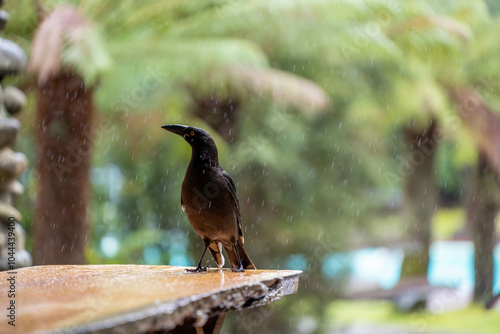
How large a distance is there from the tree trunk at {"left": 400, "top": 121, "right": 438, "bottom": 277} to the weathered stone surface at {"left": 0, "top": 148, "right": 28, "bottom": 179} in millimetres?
5961

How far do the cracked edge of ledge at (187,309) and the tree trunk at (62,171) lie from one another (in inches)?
126

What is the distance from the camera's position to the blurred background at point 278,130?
4.38 metres

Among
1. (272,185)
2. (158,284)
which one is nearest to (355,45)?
(272,185)

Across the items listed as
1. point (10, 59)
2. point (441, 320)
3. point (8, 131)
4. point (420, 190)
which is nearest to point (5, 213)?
point (8, 131)

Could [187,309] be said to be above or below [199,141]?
below

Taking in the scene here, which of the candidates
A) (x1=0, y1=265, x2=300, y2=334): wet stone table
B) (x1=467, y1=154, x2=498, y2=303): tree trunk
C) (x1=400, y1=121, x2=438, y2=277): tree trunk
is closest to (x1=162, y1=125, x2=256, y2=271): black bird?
(x1=0, y1=265, x2=300, y2=334): wet stone table

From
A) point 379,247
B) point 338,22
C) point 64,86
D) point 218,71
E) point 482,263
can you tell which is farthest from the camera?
point 379,247

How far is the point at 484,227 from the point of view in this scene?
795 centimetres

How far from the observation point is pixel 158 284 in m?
1.33

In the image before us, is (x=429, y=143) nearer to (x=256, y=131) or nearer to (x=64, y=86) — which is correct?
(x=256, y=131)

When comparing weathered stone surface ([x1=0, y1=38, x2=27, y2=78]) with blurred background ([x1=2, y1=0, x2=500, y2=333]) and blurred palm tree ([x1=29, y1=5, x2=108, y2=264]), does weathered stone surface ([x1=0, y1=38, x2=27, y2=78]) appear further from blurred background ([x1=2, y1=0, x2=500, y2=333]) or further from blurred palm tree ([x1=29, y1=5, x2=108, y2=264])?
blurred palm tree ([x1=29, y1=5, x2=108, y2=264])

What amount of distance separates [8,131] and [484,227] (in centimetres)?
691

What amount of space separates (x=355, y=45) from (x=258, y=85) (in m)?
1.20

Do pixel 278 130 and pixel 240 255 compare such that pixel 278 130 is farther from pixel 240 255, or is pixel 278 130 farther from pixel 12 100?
pixel 240 255
